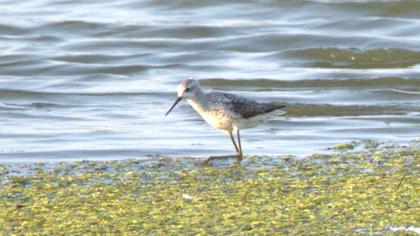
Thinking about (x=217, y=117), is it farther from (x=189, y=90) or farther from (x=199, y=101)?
(x=189, y=90)

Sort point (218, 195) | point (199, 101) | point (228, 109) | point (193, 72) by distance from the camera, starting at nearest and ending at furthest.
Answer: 1. point (218, 195)
2. point (228, 109)
3. point (199, 101)
4. point (193, 72)

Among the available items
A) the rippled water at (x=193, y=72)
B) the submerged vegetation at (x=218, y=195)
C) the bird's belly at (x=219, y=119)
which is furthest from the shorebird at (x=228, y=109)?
the rippled water at (x=193, y=72)

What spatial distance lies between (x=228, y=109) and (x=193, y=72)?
616 cm

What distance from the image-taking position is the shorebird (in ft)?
31.9

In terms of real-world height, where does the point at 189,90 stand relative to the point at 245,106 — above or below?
above

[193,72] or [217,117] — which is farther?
[193,72]

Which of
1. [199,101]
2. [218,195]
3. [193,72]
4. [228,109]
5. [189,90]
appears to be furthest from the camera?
[193,72]

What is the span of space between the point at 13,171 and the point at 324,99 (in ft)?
18.8

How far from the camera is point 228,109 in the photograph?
971cm

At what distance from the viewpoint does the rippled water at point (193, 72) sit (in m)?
11.2

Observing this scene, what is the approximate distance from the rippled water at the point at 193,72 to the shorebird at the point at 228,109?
54 cm

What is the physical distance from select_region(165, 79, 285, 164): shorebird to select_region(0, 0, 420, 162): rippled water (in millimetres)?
535

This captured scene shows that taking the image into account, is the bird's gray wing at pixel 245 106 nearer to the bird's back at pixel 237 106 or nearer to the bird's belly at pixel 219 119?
the bird's back at pixel 237 106

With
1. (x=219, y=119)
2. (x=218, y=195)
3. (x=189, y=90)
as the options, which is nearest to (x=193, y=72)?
(x=189, y=90)
